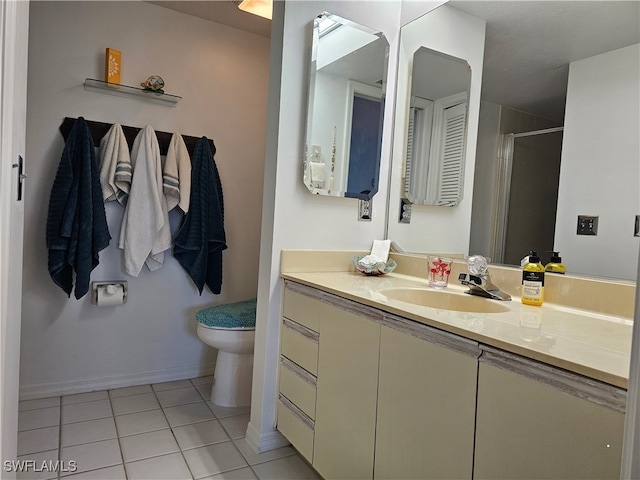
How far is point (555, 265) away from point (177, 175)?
194 centimetres

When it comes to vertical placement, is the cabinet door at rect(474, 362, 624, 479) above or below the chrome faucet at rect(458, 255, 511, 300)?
below

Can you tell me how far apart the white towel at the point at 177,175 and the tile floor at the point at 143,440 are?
1.09 m

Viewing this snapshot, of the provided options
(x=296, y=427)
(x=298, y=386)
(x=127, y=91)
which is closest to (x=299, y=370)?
(x=298, y=386)

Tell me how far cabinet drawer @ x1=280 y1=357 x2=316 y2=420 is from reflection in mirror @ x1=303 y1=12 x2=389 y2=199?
0.76 m

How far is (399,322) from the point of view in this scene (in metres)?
1.10

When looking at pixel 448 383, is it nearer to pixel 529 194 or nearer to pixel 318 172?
pixel 529 194

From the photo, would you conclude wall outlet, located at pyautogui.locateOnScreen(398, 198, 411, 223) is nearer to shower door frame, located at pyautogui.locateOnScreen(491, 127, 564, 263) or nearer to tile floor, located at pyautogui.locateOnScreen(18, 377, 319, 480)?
shower door frame, located at pyautogui.locateOnScreen(491, 127, 564, 263)

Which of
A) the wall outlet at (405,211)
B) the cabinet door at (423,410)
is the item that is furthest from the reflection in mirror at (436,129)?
the cabinet door at (423,410)

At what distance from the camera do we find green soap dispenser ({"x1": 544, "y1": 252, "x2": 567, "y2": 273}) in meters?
1.29

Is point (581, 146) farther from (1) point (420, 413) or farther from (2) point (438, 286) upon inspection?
(1) point (420, 413)

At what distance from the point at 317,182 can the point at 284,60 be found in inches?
20.7

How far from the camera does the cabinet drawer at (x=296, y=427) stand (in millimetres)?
1512

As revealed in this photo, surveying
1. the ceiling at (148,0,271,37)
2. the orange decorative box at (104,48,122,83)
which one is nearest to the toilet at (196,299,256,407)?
the orange decorative box at (104,48,122,83)

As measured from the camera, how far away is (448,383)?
0.94m
